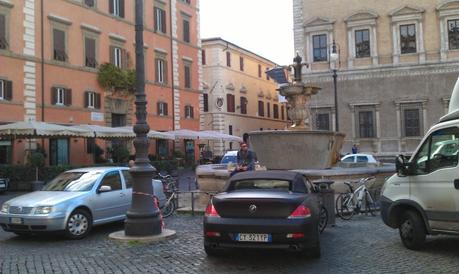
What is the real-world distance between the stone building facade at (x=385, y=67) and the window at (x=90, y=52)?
1865cm

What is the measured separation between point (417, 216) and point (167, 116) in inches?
1343

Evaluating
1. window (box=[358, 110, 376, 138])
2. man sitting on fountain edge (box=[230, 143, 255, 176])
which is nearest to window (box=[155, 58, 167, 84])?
window (box=[358, 110, 376, 138])

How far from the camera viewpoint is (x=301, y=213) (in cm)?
805

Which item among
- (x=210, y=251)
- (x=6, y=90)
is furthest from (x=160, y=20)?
(x=210, y=251)

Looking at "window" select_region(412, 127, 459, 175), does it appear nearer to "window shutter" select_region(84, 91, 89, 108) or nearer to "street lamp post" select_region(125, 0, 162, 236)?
"street lamp post" select_region(125, 0, 162, 236)

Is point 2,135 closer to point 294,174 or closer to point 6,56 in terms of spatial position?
point 6,56

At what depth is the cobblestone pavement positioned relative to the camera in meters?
8.04

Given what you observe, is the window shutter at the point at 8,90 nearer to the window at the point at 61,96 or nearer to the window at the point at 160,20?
the window at the point at 61,96

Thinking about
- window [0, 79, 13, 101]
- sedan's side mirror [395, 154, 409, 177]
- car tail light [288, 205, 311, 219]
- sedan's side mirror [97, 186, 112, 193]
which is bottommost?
car tail light [288, 205, 311, 219]

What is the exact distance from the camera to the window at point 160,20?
4172cm

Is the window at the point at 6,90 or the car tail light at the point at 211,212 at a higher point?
the window at the point at 6,90

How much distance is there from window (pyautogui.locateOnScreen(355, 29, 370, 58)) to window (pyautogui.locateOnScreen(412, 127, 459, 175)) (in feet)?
120

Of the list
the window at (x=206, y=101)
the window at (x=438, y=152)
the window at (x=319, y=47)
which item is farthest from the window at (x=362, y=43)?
the window at (x=438, y=152)

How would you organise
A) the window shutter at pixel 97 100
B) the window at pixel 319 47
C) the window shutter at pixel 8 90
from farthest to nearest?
the window at pixel 319 47 → the window shutter at pixel 97 100 → the window shutter at pixel 8 90
